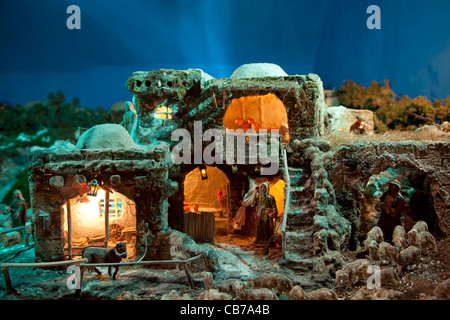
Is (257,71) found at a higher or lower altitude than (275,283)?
higher

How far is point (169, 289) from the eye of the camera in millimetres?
9516

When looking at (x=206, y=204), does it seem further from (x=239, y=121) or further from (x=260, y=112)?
(x=260, y=112)

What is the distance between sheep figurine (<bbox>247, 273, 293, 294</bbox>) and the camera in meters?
8.32

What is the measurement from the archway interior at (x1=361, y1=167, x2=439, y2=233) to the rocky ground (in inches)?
104

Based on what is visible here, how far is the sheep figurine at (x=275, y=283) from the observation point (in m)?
8.32

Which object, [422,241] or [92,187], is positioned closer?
[422,241]

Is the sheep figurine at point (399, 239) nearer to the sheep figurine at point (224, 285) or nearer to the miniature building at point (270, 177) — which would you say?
the miniature building at point (270, 177)

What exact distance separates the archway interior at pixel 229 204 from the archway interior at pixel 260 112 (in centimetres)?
408

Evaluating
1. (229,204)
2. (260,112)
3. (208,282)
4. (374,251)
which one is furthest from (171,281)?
(260,112)

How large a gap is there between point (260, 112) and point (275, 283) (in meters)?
14.5

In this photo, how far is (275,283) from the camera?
27.5 feet
